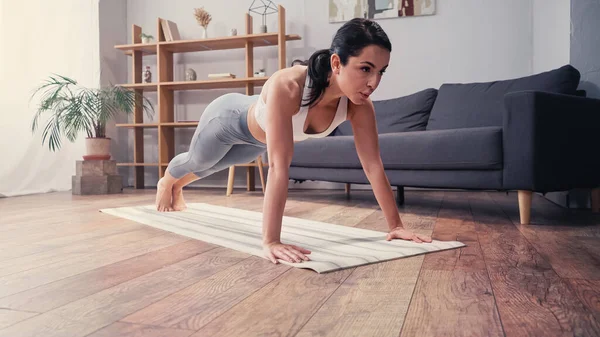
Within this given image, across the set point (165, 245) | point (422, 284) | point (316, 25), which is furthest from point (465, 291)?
point (316, 25)

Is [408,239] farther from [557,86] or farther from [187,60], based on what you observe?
[187,60]

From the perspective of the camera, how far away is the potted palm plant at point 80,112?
13.6 ft

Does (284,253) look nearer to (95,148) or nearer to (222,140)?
(222,140)

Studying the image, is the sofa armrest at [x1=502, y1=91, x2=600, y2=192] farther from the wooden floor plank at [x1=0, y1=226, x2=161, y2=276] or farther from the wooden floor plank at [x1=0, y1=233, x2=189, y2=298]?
the wooden floor plank at [x1=0, y1=226, x2=161, y2=276]

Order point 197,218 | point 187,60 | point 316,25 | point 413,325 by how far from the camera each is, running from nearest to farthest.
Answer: point 413,325 < point 197,218 < point 316,25 < point 187,60

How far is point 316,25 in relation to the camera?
15.6 feet

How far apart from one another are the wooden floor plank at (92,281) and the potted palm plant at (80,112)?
Answer: 297cm

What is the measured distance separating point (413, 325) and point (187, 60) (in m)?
4.65

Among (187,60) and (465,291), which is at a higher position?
(187,60)

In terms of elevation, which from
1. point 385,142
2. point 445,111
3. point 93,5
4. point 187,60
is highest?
point 93,5

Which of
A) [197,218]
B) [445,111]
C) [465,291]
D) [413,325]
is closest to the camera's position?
[413,325]

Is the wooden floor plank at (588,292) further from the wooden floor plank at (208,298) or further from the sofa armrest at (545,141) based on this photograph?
the sofa armrest at (545,141)

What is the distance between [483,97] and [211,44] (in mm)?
2630

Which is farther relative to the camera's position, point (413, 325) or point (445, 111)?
point (445, 111)
